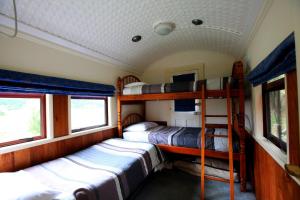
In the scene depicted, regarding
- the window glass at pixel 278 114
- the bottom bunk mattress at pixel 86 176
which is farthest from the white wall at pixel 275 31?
the bottom bunk mattress at pixel 86 176

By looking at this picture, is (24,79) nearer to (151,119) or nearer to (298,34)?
(298,34)

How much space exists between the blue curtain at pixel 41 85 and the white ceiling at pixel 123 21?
0.52m


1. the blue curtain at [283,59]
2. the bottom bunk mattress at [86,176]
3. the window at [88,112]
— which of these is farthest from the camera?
the window at [88,112]

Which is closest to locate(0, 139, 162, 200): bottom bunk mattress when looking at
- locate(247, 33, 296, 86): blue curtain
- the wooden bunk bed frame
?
the wooden bunk bed frame

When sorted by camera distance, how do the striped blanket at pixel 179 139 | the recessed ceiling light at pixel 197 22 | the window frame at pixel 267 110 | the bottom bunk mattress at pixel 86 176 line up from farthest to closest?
the striped blanket at pixel 179 139 < the recessed ceiling light at pixel 197 22 < the window frame at pixel 267 110 < the bottom bunk mattress at pixel 86 176

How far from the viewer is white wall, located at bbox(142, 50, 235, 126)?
3.36 metres

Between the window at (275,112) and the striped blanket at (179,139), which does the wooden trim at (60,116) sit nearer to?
the striped blanket at (179,139)

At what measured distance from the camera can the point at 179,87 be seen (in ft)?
8.47

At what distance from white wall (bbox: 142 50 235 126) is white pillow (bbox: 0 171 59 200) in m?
2.94

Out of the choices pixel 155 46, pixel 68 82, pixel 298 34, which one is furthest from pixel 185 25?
pixel 68 82

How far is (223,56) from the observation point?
3.35 m

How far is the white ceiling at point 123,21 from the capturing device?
5.10ft

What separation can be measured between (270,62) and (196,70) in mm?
2509

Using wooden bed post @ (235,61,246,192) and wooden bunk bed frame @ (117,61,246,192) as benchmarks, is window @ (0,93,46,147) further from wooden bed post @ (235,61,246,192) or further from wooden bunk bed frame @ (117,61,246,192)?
wooden bed post @ (235,61,246,192)
